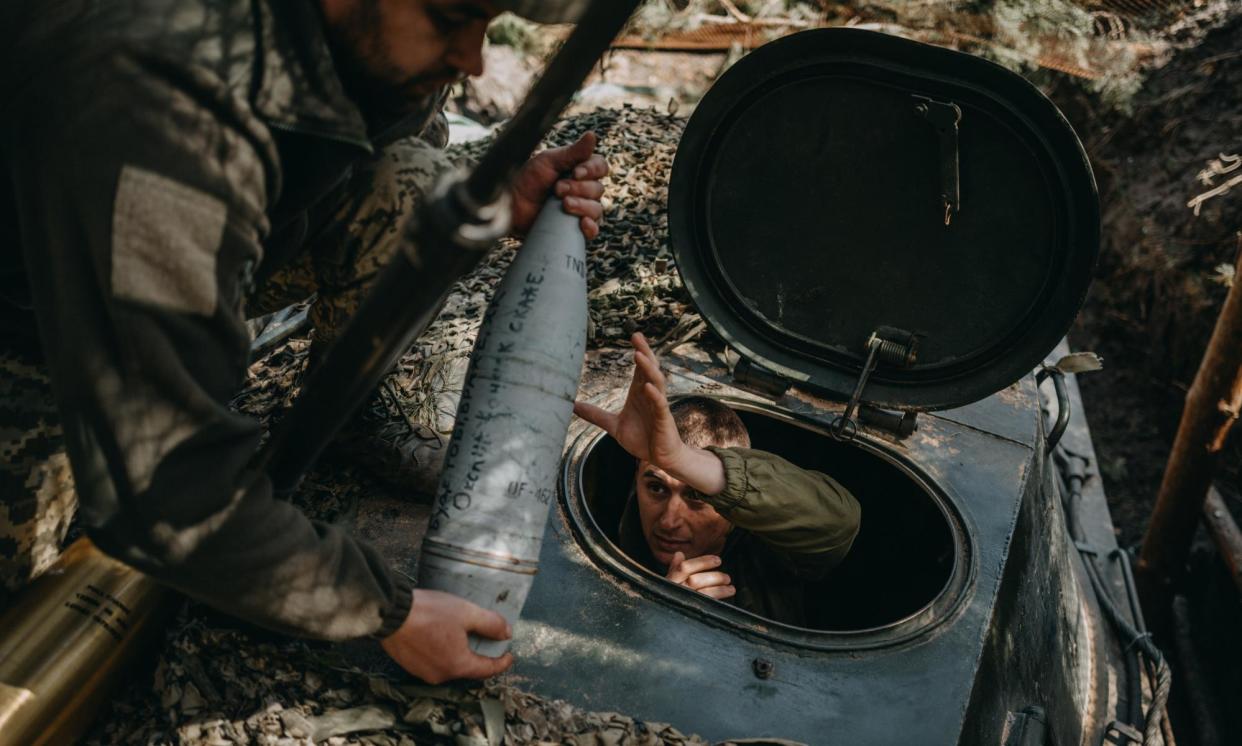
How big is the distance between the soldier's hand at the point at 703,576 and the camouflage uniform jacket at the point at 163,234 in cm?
145

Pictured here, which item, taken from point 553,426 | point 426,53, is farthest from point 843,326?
point 426,53

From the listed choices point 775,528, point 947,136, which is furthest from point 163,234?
point 947,136

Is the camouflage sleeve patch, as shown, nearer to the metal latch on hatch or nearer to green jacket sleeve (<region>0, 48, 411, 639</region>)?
green jacket sleeve (<region>0, 48, 411, 639</region>)

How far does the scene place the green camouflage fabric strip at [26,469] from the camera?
2.12m

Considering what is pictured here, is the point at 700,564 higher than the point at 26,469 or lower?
lower

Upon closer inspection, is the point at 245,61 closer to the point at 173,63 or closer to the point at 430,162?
the point at 173,63

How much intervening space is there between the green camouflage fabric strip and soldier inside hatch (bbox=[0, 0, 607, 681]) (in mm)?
231

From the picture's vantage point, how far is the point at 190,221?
62.2 inches

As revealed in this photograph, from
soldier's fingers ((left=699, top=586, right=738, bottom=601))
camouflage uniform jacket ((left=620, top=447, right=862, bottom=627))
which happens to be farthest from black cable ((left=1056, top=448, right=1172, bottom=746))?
soldier's fingers ((left=699, top=586, right=738, bottom=601))

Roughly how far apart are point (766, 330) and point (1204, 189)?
5.21 metres

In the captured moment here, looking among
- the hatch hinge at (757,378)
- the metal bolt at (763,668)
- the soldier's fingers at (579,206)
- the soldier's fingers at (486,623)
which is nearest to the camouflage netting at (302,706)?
the soldier's fingers at (486,623)

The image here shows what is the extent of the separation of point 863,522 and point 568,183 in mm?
1909

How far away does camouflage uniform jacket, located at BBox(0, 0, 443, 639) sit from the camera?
1.55 m

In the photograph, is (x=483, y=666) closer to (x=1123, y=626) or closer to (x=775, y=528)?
(x=775, y=528)
